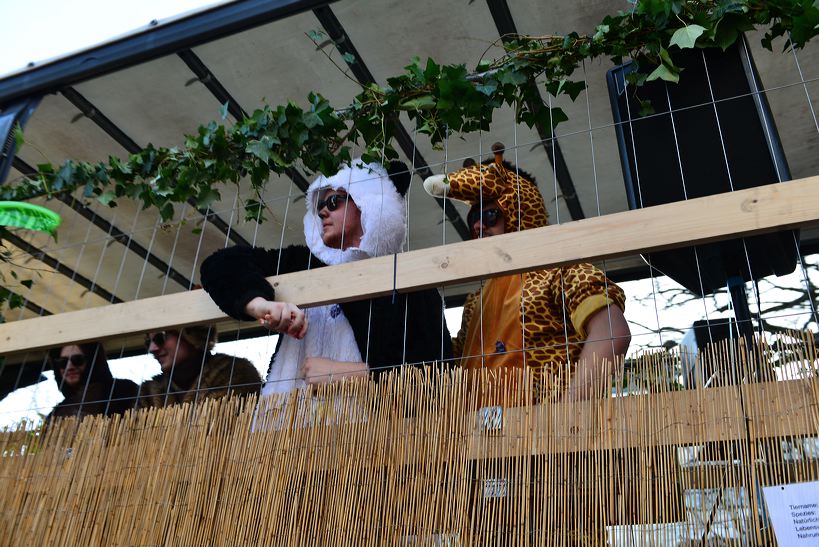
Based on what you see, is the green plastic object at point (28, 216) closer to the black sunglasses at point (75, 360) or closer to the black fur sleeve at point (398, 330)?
the black sunglasses at point (75, 360)

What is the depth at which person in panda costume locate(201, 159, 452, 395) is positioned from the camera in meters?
2.16

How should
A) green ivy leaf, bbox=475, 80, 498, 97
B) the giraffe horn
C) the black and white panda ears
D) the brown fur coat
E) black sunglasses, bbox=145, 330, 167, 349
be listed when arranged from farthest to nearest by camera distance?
black sunglasses, bbox=145, 330, 167, 349
the brown fur coat
the black and white panda ears
the giraffe horn
green ivy leaf, bbox=475, 80, 498, 97

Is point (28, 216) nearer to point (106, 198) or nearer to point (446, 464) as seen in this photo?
point (106, 198)

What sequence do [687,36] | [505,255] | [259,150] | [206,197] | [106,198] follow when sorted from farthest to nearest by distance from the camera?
[106,198] < [206,197] < [259,150] < [687,36] < [505,255]

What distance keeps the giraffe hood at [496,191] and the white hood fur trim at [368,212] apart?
146mm

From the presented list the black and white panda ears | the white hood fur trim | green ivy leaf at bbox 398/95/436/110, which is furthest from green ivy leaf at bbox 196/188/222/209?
green ivy leaf at bbox 398/95/436/110

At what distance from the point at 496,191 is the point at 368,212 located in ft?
1.33

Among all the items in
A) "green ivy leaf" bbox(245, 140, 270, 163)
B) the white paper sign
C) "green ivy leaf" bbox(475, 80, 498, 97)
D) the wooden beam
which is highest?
"green ivy leaf" bbox(475, 80, 498, 97)

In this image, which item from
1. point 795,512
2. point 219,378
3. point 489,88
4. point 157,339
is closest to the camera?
point 795,512

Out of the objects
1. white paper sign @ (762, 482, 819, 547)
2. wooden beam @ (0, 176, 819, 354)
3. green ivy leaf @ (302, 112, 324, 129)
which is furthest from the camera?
green ivy leaf @ (302, 112, 324, 129)

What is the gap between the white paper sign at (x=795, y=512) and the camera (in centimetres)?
137

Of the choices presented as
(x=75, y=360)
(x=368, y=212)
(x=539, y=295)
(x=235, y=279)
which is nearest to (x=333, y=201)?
(x=368, y=212)

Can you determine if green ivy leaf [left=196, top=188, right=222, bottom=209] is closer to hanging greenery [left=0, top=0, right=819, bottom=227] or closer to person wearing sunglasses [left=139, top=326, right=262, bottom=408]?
hanging greenery [left=0, top=0, right=819, bottom=227]

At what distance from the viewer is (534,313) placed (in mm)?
2203
